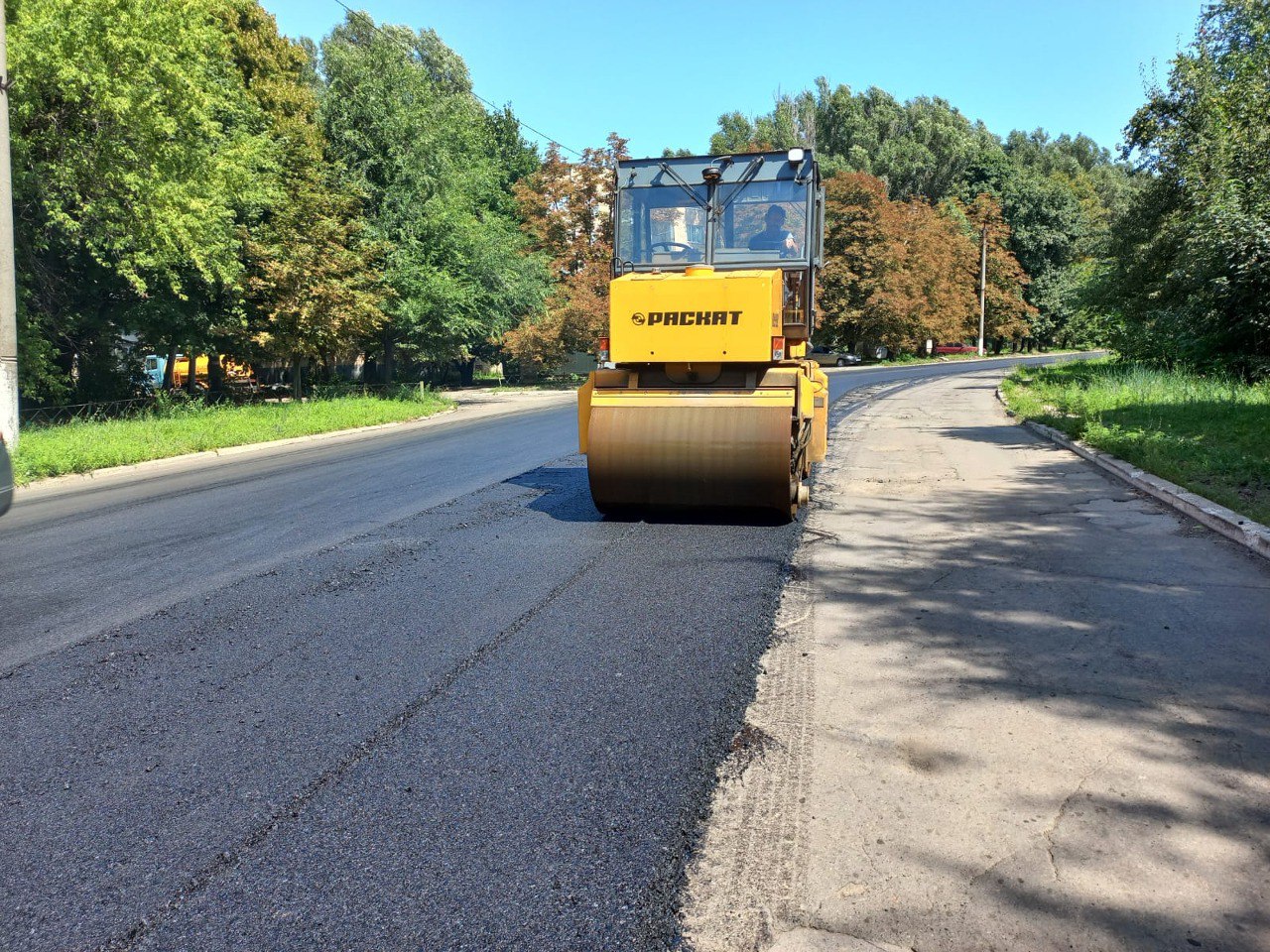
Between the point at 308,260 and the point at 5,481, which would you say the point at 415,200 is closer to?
the point at 308,260

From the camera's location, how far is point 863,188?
51938 mm

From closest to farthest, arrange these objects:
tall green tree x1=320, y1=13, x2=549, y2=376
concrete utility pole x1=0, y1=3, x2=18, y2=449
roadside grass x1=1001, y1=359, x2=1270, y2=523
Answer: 1. roadside grass x1=1001, y1=359, x2=1270, y2=523
2. concrete utility pole x1=0, y1=3, x2=18, y2=449
3. tall green tree x1=320, y1=13, x2=549, y2=376

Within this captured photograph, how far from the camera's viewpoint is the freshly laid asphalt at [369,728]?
2.85 m

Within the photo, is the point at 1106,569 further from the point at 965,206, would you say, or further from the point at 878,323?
the point at 965,206

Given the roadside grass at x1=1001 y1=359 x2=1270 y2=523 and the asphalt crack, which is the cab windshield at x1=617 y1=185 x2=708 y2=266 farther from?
the roadside grass at x1=1001 y1=359 x2=1270 y2=523

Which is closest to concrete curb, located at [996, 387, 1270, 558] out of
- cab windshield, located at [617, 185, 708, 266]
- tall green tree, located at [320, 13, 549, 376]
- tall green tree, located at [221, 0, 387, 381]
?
cab windshield, located at [617, 185, 708, 266]

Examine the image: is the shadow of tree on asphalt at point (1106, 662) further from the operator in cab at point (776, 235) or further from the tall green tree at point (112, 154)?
the tall green tree at point (112, 154)

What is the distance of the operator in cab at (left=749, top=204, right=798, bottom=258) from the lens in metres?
9.37

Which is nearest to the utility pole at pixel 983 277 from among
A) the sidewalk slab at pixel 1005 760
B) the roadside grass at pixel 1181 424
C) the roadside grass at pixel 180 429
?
the roadside grass at pixel 1181 424

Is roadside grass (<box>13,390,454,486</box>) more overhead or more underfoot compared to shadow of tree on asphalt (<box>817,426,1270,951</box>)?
more overhead

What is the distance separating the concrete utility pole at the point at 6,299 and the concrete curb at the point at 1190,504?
49.8ft

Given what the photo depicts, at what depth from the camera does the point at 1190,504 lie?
8766 mm

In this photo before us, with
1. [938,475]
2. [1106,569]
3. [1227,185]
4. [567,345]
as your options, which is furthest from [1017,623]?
[567,345]

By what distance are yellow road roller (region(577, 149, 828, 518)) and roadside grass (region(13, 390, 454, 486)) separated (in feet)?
31.9
